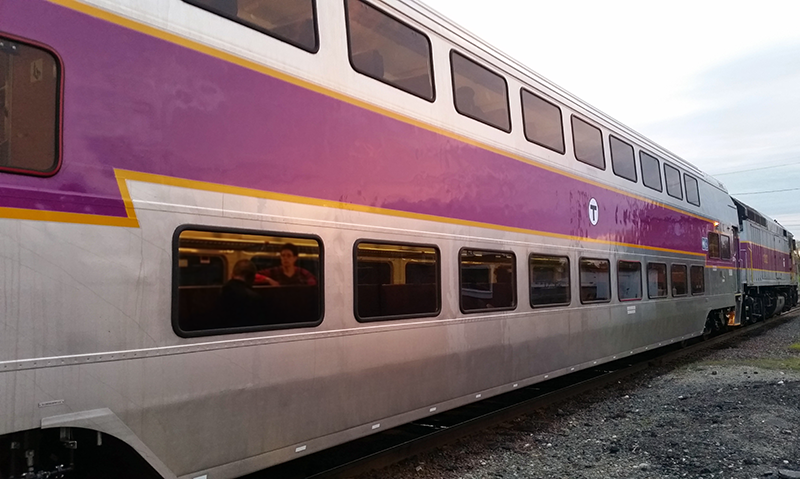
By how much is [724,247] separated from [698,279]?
2831mm

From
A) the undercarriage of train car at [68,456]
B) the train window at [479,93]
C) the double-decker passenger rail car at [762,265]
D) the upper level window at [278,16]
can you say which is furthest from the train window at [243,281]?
the double-decker passenger rail car at [762,265]

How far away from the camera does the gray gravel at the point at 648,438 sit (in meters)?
5.47

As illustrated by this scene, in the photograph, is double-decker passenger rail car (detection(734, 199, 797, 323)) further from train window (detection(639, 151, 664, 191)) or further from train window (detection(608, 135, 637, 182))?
train window (detection(608, 135, 637, 182))

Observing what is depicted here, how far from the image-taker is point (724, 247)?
1507 centimetres

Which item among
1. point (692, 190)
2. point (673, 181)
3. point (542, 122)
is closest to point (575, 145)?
point (542, 122)

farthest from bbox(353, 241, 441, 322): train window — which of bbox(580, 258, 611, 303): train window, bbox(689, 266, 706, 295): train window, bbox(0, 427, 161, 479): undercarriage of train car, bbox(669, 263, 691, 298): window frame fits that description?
bbox(689, 266, 706, 295): train window

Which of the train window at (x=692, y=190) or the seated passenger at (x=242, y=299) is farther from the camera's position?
the train window at (x=692, y=190)

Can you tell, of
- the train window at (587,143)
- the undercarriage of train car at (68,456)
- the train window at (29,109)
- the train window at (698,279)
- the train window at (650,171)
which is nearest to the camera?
the train window at (29,109)

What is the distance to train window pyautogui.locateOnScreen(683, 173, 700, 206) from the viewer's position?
13.0 metres

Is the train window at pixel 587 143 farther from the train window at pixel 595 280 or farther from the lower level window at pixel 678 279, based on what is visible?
the lower level window at pixel 678 279

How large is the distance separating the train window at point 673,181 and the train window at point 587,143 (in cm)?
344

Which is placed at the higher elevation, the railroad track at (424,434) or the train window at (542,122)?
the train window at (542,122)

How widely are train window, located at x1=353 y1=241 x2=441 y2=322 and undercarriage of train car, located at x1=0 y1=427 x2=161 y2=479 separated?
190 centimetres

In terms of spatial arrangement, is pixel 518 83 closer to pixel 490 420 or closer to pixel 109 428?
pixel 490 420
